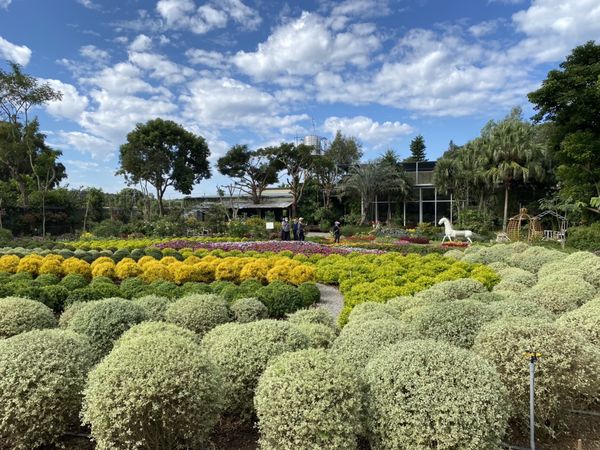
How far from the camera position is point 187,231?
22.6 m

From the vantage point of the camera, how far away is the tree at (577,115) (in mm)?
16250

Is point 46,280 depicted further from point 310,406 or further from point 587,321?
point 587,321

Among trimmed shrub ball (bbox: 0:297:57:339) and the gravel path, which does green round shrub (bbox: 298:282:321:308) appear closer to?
the gravel path

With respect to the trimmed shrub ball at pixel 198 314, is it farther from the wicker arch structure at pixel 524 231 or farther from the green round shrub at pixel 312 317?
the wicker arch structure at pixel 524 231

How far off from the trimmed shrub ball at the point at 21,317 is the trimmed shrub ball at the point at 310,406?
3304 millimetres

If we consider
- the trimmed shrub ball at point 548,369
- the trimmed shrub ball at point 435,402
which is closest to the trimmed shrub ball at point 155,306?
the trimmed shrub ball at point 435,402

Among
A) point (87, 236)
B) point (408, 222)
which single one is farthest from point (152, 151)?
point (408, 222)

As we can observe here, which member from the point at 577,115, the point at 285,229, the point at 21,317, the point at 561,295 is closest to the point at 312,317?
the point at 561,295

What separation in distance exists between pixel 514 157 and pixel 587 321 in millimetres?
25606

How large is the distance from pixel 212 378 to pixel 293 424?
688 mm

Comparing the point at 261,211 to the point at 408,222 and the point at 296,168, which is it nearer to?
the point at 296,168

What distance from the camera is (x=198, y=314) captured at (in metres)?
4.73

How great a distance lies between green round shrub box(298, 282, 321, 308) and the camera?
6.97 meters

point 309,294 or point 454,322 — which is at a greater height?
point 454,322
